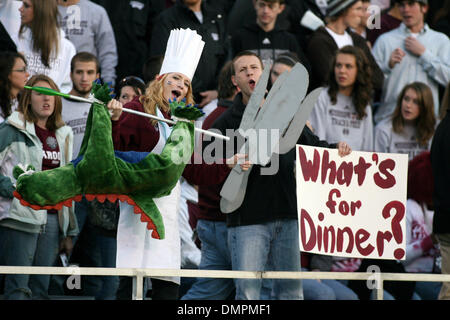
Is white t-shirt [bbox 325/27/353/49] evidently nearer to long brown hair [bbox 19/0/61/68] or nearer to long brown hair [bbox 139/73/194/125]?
long brown hair [bbox 19/0/61/68]

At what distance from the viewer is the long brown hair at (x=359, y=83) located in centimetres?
717

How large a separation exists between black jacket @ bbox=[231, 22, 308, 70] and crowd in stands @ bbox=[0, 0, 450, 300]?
0.01m

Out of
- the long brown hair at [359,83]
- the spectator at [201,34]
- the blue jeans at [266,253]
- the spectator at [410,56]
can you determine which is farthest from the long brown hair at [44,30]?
the spectator at [410,56]

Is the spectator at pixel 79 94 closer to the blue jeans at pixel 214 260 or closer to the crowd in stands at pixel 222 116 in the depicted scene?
the crowd in stands at pixel 222 116

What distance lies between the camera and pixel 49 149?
595 cm

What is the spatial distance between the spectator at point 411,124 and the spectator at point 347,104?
26 cm

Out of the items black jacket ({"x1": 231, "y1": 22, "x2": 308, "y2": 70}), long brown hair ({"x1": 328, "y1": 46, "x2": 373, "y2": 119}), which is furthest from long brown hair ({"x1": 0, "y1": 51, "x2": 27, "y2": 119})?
long brown hair ({"x1": 328, "y1": 46, "x2": 373, "y2": 119})

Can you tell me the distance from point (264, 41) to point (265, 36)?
0.05m

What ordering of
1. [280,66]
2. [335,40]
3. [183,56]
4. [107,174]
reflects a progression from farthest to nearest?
Result: [335,40] → [280,66] → [183,56] → [107,174]

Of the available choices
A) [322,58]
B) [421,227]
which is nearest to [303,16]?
[322,58]

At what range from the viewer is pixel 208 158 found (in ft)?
16.7

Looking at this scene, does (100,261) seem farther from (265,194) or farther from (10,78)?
(265,194)

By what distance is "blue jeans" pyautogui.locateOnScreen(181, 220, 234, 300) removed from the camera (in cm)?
565
